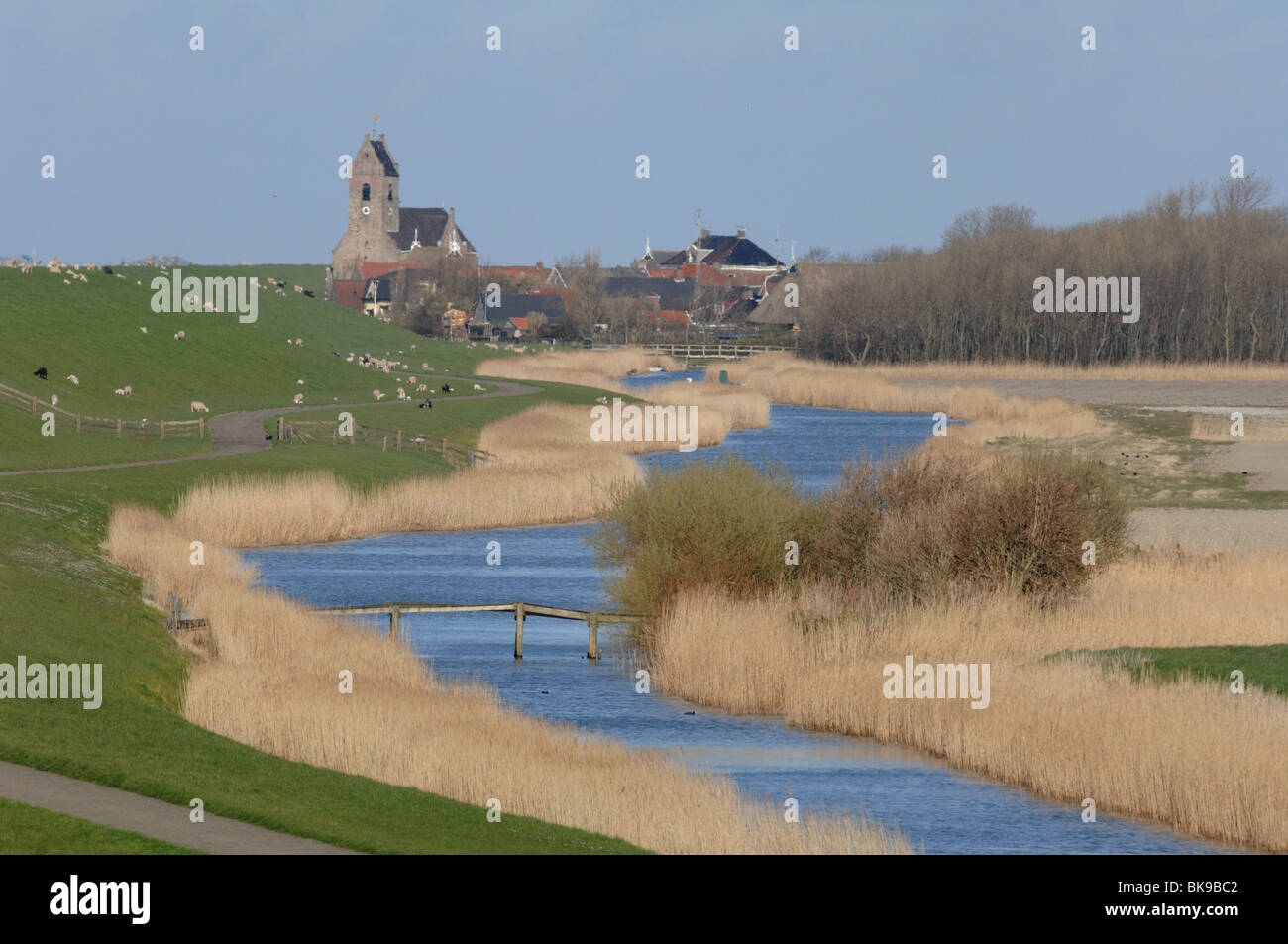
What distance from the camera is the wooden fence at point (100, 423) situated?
7380cm

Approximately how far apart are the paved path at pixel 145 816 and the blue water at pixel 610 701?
8.96m

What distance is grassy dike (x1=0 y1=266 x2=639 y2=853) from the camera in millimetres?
20281

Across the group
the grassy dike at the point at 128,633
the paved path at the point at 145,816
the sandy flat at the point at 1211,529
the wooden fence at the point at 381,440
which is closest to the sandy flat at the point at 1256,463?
the sandy flat at the point at 1211,529

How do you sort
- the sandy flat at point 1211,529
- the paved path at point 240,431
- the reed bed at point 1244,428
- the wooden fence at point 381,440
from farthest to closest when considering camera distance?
1. the reed bed at point 1244,428
2. the wooden fence at point 381,440
3. the paved path at point 240,431
4. the sandy flat at point 1211,529

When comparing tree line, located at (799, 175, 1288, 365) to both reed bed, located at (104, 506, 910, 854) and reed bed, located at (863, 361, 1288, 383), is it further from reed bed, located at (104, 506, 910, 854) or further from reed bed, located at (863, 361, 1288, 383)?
reed bed, located at (104, 506, 910, 854)

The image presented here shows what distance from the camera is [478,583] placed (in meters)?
47.0

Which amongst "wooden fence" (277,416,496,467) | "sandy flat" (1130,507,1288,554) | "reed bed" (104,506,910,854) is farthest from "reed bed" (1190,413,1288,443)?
"reed bed" (104,506,910,854)

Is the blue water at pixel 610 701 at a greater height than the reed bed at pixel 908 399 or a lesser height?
lesser

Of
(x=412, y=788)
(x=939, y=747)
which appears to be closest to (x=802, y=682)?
(x=939, y=747)

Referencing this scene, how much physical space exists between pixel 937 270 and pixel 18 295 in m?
82.2

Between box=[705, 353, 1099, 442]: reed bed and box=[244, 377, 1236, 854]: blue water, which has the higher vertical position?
box=[705, 353, 1099, 442]: reed bed

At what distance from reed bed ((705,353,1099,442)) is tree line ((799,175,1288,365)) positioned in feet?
25.3

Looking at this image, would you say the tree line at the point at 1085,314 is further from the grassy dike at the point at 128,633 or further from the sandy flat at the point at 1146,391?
the grassy dike at the point at 128,633
